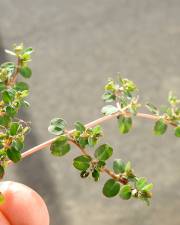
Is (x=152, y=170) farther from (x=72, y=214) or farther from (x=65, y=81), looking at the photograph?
(x=65, y=81)

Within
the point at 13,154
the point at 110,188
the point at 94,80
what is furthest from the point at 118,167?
the point at 94,80

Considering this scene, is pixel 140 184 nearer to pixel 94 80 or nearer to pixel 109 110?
pixel 109 110

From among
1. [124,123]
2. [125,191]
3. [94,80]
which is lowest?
[125,191]

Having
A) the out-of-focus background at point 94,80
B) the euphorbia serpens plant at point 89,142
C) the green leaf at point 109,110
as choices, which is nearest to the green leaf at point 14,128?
the euphorbia serpens plant at point 89,142

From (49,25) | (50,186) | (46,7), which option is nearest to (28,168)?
(50,186)

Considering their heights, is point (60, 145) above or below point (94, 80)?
below

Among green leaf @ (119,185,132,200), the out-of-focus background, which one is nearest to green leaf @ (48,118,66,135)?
green leaf @ (119,185,132,200)

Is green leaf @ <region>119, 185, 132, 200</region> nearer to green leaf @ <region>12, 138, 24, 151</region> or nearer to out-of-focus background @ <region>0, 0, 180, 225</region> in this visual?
green leaf @ <region>12, 138, 24, 151</region>
